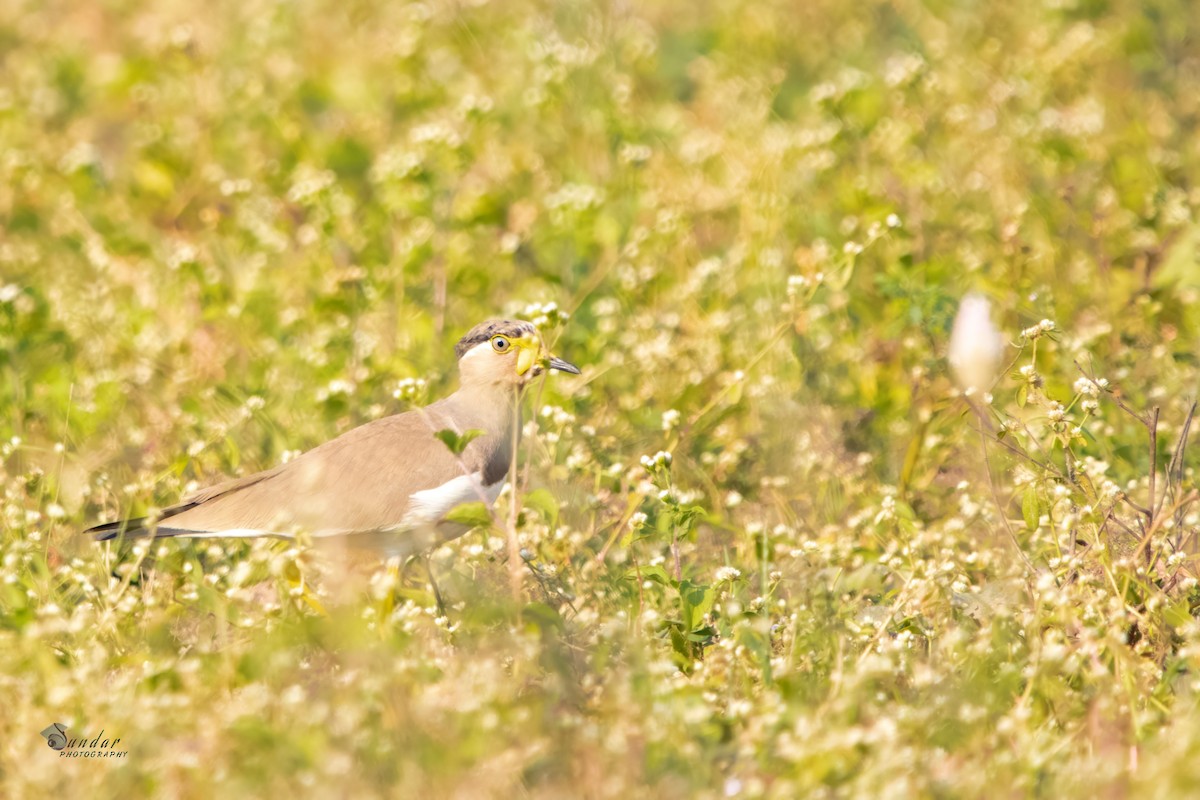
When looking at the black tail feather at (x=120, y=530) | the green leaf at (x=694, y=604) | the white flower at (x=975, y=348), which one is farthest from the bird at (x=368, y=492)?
the white flower at (x=975, y=348)

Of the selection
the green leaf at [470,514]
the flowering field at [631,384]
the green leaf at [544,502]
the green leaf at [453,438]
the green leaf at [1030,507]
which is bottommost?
the flowering field at [631,384]

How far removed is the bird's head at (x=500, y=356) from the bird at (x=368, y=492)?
7 cm

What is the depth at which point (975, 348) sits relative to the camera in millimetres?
5398

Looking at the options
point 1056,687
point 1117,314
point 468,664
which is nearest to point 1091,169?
point 1117,314

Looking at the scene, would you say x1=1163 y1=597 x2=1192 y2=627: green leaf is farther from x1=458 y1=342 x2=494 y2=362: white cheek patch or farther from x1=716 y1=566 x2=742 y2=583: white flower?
x1=458 y1=342 x2=494 y2=362: white cheek patch

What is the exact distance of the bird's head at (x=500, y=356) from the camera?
17.1 feet

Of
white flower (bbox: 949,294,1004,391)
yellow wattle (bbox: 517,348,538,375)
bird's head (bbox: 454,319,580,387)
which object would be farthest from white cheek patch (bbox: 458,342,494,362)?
white flower (bbox: 949,294,1004,391)

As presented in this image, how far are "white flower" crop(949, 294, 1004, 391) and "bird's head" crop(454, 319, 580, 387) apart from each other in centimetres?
144

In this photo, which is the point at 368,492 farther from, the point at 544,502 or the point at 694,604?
the point at 694,604

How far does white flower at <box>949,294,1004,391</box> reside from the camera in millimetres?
5352

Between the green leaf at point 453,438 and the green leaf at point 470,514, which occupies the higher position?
the green leaf at point 453,438

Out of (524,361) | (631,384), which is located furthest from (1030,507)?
(631,384)

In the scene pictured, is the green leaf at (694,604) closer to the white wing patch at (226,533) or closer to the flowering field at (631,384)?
the flowering field at (631,384)

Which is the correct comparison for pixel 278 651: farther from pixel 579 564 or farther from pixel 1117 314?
pixel 1117 314
